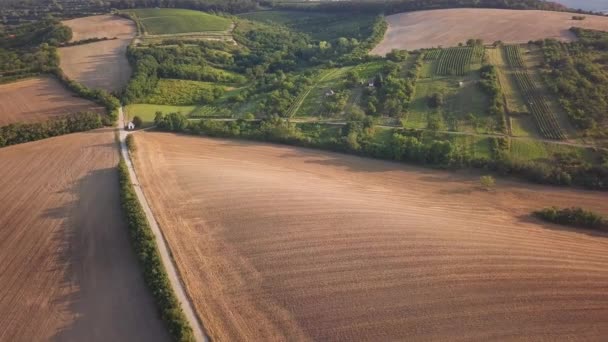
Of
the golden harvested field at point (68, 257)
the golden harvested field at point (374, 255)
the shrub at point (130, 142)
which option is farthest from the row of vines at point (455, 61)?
the golden harvested field at point (68, 257)

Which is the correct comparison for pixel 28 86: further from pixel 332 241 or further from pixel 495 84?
pixel 495 84

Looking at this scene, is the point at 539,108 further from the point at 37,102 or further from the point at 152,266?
the point at 37,102

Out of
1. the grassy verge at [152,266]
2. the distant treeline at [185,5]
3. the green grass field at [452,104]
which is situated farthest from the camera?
the distant treeline at [185,5]

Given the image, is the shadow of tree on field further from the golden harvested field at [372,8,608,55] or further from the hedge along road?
the golden harvested field at [372,8,608,55]

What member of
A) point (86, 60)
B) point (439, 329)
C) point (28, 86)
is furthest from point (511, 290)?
point (86, 60)

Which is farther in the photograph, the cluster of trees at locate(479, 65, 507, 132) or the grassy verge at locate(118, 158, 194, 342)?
the cluster of trees at locate(479, 65, 507, 132)

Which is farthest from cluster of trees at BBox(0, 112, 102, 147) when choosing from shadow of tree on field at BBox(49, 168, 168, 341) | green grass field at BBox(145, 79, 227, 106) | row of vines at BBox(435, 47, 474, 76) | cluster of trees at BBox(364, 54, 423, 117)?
row of vines at BBox(435, 47, 474, 76)

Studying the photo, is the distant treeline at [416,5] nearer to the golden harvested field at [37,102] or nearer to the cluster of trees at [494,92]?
the cluster of trees at [494,92]
